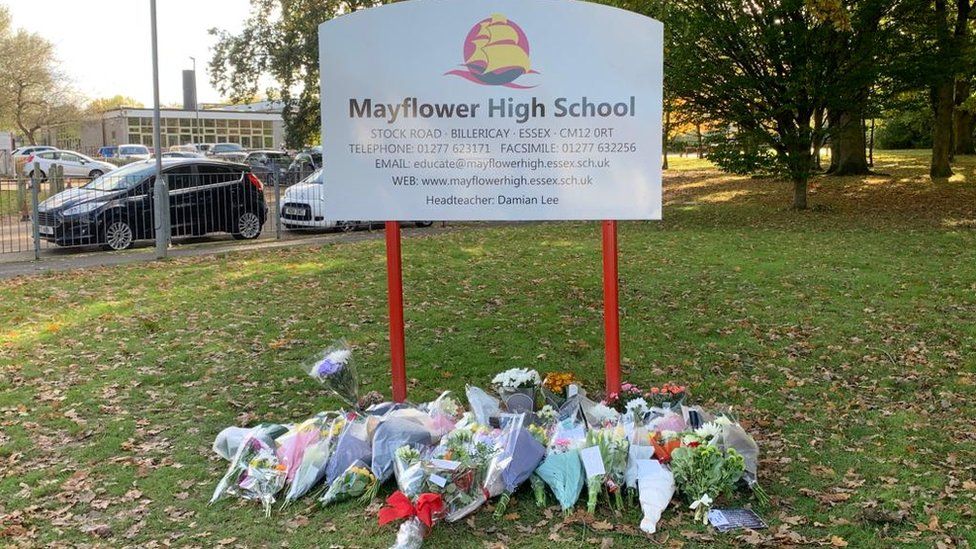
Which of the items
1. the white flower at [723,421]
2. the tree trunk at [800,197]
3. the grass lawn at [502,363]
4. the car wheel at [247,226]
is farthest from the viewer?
the tree trunk at [800,197]

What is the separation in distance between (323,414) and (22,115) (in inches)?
2102

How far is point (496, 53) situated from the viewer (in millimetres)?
4996

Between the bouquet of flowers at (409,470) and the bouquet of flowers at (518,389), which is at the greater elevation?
the bouquet of flowers at (518,389)

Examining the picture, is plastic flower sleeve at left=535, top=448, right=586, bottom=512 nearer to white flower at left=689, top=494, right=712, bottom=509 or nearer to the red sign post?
white flower at left=689, top=494, right=712, bottom=509

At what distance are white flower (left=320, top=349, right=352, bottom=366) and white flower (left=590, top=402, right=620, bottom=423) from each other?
1.55m

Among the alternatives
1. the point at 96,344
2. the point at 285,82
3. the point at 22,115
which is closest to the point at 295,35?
the point at 285,82

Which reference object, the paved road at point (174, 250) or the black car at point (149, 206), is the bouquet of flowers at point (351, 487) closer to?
the paved road at point (174, 250)

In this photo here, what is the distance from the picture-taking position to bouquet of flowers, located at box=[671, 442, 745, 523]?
13.5 ft

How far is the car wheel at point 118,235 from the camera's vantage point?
13.8m

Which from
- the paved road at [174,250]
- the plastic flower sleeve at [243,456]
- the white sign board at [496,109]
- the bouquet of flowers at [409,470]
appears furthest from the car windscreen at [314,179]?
the bouquet of flowers at [409,470]

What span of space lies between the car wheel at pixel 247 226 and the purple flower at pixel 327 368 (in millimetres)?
11145

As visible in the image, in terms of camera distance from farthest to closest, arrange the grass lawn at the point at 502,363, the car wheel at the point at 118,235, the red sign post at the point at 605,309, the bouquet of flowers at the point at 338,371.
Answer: the car wheel at the point at 118,235
the red sign post at the point at 605,309
the bouquet of flowers at the point at 338,371
the grass lawn at the point at 502,363

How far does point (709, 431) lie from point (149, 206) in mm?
12207

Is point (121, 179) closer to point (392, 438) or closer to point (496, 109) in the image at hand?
point (496, 109)
